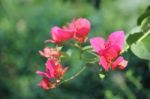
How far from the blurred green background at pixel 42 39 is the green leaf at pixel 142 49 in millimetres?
2678

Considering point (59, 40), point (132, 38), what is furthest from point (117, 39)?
point (59, 40)

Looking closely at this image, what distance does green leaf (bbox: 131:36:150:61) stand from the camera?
1288 mm

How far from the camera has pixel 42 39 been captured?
203 inches

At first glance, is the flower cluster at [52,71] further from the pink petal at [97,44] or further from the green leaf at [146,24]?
the green leaf at [146,24]

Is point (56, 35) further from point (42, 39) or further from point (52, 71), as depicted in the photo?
point (42, 39)

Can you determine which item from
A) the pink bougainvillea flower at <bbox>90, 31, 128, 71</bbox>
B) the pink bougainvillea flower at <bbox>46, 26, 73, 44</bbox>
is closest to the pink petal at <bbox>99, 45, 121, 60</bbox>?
the pink bougainvillea flower at <bbox>90, 31, 128, 71</bbox>

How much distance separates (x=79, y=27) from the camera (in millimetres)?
1363

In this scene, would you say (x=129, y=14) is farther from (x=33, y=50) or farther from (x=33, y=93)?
(x=33, y=93)

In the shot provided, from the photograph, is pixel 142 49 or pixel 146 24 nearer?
pixel 142 49

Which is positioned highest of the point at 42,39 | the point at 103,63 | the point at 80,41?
the point at 42,39

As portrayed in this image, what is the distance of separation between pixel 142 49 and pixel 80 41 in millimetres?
153

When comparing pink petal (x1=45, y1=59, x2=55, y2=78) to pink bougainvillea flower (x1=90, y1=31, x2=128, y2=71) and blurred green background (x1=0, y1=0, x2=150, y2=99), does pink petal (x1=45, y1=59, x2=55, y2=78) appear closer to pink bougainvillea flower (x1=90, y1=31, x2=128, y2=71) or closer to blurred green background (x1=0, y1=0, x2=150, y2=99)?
pink bougainvillea flower (x1=90, y1=31, x2=128, y2=71)

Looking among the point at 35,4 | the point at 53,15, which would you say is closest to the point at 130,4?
the point at 53,15

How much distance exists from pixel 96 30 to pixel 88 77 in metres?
0.61
